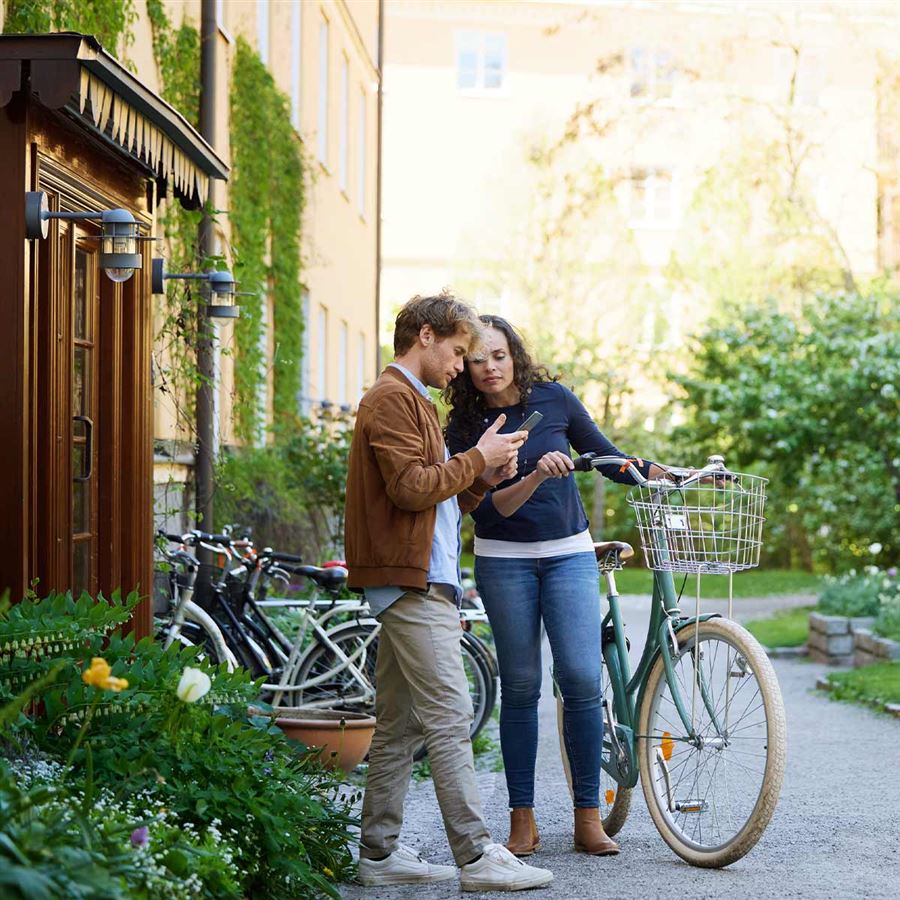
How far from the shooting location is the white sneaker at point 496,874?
15.7 ft

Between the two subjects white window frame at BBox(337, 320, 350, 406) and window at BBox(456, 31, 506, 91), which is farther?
window at BBox(456, 31, 506, 91)

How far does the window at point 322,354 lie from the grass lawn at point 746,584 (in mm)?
5488

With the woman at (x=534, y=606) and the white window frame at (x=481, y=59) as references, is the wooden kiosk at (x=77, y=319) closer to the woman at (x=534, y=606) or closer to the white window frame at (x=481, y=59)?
the woman at (x=534, y=606)

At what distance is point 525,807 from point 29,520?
198 cm

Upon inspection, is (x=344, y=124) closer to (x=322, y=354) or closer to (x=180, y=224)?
(x=322, y=354)

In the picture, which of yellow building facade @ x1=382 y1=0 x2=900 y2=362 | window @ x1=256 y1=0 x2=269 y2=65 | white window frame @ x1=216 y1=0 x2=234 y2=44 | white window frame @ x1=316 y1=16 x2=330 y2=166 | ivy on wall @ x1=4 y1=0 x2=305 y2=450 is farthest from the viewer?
yellow building facade @ x1=382 y1=0 x2=900 y2=362

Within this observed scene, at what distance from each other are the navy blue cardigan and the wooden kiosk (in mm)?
1475

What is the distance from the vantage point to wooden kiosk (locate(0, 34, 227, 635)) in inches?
206

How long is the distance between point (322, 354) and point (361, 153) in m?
5.14

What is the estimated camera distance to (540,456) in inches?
217

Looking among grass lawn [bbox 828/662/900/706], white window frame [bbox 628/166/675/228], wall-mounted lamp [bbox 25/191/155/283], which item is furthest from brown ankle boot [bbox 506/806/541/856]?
white window frame [bbox 628/166/675/228]

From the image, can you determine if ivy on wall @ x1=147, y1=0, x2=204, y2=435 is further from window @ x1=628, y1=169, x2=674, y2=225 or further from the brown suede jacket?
window @ x1=628, y1=169, x2=674, y2=225

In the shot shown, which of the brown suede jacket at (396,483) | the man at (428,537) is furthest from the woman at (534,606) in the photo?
the brown suede jacket at (396,483)

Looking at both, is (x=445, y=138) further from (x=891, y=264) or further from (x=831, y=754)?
(x=831, y=754)
